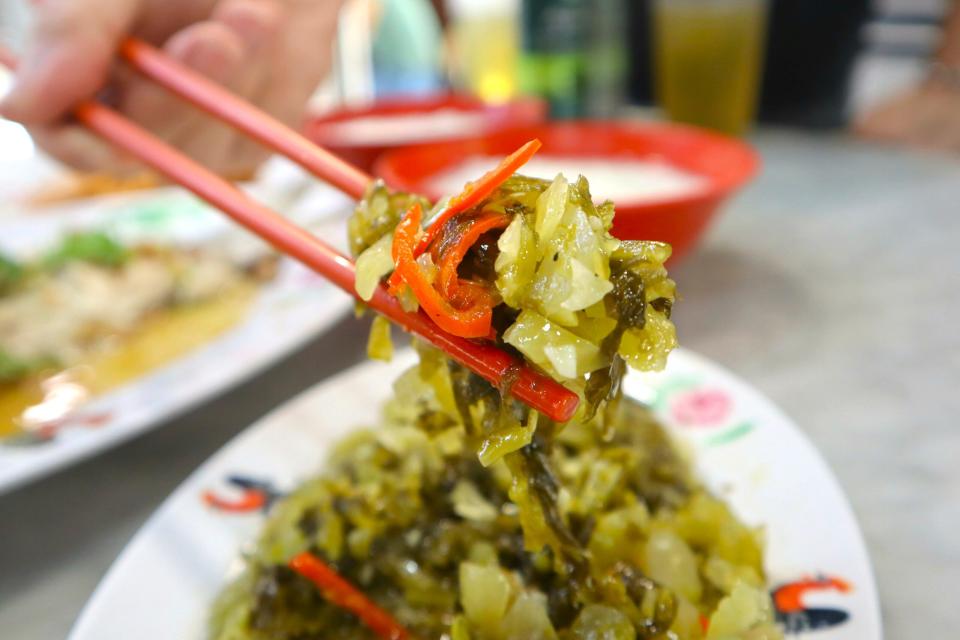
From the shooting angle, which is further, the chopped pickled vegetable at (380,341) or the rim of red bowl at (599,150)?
the rim of red bowl at (599,150)

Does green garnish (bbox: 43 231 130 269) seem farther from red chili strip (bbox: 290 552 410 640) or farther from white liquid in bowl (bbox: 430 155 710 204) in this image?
red chili strip (bbox: 290 552 410 640)

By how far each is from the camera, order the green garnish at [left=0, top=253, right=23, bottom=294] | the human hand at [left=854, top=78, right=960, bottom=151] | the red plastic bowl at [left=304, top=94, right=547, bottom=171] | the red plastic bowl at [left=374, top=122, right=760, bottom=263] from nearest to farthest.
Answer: the red plastic bowl at [left=374, top=122, right=760, bottom=263] → the green garnish at [left=0, top=253, right=23, bottom=294] → the red plastic bowl at [left=304, top=94, right=547, bottom=171] → the human hand at [left=854, top=78, right=960, bottom=151]

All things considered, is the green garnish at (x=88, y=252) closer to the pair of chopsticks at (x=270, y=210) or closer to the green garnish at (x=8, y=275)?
the green garnish at (x=8, y=275)

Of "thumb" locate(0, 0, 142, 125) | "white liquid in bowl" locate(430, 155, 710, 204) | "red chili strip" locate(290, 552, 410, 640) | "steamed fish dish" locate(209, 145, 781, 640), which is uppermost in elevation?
"thumb" locate(0, 0, 142, 125)

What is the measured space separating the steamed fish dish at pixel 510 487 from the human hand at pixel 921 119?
2.26 meters

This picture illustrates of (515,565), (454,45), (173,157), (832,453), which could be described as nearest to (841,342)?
(832,453)

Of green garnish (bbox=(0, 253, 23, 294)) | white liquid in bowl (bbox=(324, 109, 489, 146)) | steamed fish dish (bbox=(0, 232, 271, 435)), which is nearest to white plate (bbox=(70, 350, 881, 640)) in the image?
steamed fish dish (bbox=(0, 232, 271, 435))

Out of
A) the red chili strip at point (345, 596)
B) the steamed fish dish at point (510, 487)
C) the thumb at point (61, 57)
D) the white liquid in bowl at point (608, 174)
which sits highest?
the thumb at point (61, 57)

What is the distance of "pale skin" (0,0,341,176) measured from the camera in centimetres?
111

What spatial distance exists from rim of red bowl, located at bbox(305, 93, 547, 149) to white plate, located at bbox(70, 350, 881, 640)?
1.14 m

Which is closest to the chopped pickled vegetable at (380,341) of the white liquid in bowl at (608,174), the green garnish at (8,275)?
the white liquid in bowl at (608,174)

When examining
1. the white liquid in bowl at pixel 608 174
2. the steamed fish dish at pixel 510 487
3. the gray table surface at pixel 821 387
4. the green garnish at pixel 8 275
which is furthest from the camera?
the green garnish at pixel 8 275

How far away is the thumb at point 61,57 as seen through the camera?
1.10 meters

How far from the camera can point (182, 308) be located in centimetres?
181
